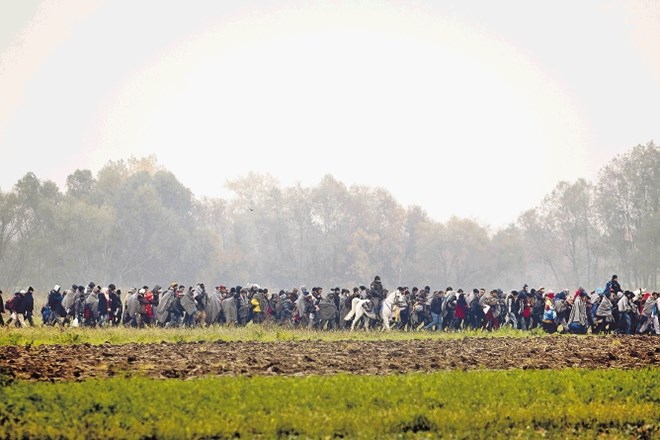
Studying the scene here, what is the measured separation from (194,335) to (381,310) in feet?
33.2

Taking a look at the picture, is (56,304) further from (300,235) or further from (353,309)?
(300,235)

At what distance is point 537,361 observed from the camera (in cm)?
2344

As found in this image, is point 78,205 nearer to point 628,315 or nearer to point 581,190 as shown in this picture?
point 581,190

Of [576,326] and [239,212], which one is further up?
[239,212]

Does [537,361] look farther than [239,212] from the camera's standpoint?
No

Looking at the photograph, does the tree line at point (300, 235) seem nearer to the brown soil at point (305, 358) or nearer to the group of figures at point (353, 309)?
the group of figures at point (353, 309)

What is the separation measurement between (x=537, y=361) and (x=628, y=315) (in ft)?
57.1

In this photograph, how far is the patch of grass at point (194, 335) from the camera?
28812mm

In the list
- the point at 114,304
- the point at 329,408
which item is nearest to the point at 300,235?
the point at 114,304

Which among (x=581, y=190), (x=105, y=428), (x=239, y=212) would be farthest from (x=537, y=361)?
(x=239, y=212)

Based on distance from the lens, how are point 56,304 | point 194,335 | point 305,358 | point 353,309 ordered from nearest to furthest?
1. point 305,358
2. point 194,335
3. point 56,304
4. point 353,309

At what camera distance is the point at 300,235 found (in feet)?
409

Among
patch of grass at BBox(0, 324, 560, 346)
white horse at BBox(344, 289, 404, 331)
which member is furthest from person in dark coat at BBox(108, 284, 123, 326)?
white horse at BBox(344, 289, 404, 331)

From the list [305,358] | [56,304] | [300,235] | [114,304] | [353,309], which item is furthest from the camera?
[300,235]
